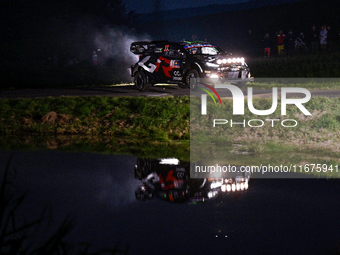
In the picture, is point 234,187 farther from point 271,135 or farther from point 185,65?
point 185,65

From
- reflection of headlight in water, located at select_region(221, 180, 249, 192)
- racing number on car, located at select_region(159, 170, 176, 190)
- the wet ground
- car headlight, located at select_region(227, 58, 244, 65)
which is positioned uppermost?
car headlight, located at select_region(227, 58, 244, 65)

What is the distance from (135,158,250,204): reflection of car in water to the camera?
305 inches

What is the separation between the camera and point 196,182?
27.7 ft

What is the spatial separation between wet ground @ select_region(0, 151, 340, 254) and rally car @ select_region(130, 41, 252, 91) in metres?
8.96

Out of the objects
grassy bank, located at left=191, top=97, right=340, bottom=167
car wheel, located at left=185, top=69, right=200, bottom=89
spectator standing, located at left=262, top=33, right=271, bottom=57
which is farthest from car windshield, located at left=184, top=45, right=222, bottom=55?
spectator standing, located at left=262, top=33, right=271, bottom=57

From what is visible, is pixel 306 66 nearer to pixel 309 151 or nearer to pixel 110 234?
pixel 309 151

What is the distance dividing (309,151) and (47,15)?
1731 inches

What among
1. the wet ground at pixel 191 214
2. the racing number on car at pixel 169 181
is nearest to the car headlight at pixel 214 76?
the wet ground at pixel 191 214

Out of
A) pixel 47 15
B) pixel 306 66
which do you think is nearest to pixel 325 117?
pixel 306 66

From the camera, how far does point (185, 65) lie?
18.1 metres

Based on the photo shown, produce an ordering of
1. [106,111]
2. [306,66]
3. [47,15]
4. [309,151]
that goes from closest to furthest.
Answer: [309,151]
[106,111]
[306,66]
[47,15]

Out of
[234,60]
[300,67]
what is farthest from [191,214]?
[300,67]

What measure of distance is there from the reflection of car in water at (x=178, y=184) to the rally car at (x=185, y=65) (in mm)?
8517

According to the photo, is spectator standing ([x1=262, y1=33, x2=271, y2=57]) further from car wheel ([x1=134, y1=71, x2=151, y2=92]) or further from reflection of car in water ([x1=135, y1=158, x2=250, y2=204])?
reflection of car in water ([x1=135, y1=158, x2=250, y2=204])
